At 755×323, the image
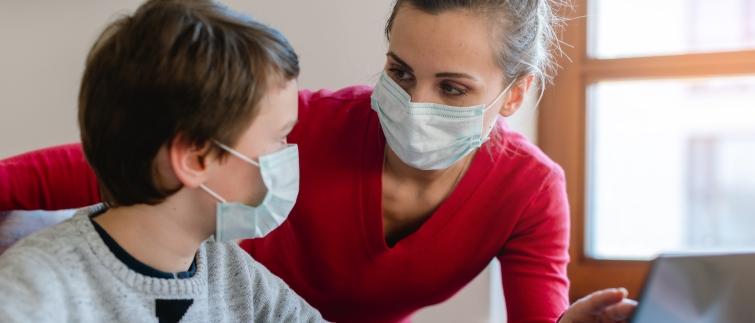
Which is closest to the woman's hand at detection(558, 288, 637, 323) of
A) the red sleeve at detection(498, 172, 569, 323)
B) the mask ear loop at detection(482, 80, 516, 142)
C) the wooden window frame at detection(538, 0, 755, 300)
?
the red sleeve at detection(498, 172, 569, 323)

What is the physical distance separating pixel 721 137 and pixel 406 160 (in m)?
0.99

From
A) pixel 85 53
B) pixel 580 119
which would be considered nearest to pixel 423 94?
pixel 580 119

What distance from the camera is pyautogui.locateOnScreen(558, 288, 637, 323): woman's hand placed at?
953 mm

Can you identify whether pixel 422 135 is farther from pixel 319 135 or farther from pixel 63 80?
pixel 63 80

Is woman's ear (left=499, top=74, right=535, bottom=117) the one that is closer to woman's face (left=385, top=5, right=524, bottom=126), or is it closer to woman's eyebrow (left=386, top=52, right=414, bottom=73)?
woman's face (left=385, top=5, right=524, bottom=126)

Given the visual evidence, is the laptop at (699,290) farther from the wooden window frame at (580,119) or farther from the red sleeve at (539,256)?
the wooden window frame at (580,119)

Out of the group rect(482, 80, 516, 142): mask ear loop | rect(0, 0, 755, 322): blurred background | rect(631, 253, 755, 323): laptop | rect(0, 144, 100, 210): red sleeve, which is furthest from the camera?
rect(0, 0, 755, 322): blurred background

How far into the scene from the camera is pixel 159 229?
0.96 metres

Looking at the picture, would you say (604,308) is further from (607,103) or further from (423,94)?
(607,103)

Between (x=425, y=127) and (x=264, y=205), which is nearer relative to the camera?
→ (x=264, y=205)

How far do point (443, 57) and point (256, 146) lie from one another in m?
0.35

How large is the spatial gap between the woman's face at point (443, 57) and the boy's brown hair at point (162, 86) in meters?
0.29

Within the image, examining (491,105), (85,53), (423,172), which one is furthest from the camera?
(85,53)

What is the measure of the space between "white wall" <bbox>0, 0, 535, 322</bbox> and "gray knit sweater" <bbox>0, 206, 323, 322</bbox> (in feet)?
2.83
